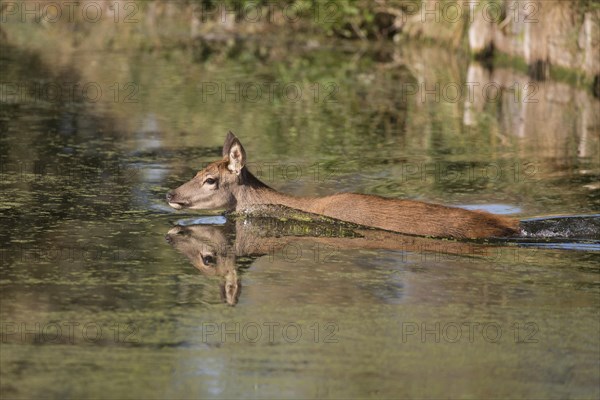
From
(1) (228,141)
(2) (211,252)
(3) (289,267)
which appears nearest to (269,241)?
(2) (211,252)

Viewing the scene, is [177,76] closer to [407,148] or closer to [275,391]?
[407,148]

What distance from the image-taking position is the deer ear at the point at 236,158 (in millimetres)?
11677

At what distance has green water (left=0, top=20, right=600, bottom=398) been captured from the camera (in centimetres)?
736

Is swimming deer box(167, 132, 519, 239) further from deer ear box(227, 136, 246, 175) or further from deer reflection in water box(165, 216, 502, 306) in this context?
deer reflection in water box(165, 216, 502, 306)

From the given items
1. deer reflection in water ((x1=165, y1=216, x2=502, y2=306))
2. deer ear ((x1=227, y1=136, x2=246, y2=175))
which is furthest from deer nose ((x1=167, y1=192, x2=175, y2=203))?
deer ear ((x1=227, y1=136, x2=246, y2=175))

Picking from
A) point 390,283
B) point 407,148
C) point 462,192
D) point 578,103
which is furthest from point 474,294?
point 578,103

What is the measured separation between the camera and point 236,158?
38.7ft

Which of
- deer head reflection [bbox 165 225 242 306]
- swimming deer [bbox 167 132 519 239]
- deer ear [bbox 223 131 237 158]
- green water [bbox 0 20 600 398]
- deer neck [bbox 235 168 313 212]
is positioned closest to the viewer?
green water [bbox 0 20 600 398]

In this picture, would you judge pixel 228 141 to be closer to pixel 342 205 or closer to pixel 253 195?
pixel 253 195

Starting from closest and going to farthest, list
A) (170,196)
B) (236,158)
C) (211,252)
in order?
(211,252) < (170,196) < (236,158)

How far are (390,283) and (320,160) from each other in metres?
5.60

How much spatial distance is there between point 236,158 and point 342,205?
122 centimetres

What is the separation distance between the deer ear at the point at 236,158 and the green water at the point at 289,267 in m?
0.51

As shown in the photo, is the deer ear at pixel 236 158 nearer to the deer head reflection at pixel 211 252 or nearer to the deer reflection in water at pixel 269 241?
the deer reflection in water at pixel 269 241
